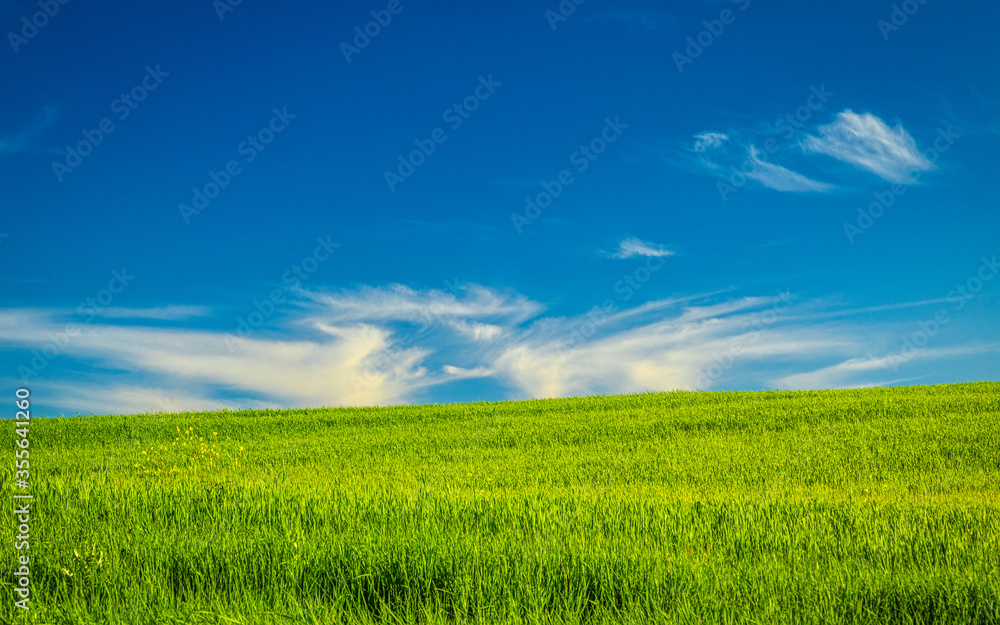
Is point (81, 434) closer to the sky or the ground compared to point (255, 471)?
closer to the sky

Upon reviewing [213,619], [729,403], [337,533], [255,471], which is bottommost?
[213,619]

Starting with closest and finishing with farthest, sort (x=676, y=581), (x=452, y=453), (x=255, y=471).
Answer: (x=676, y=581), (x=255, y=471), (x=452, y=453)

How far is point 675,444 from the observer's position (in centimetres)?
1623

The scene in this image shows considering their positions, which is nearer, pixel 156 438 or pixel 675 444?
pixel 675 444

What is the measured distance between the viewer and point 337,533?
576 cm

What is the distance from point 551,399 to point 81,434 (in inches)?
681

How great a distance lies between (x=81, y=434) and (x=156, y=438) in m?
2.51

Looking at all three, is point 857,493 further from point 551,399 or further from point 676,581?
point 551,399

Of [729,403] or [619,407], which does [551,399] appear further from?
[729,403]

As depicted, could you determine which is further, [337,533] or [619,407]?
[619,407]

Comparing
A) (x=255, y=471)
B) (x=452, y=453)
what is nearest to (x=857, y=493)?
(x=452, y=453)

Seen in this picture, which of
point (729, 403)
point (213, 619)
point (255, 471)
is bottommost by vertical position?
point (213, 619)

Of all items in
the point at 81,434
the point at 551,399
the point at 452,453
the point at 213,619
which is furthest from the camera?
the point at 551,399

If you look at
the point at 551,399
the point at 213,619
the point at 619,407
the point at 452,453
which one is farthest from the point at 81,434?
the point at 213,619
